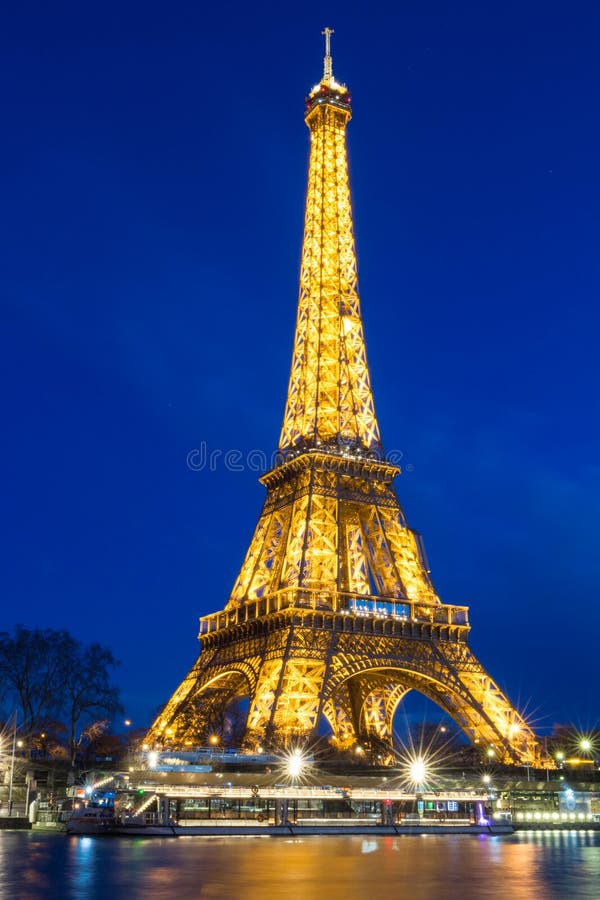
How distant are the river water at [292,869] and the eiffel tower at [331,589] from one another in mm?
15099

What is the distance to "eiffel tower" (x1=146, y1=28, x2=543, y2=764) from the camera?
53.3 meters

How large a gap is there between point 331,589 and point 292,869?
32904mm

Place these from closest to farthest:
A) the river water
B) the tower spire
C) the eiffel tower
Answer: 1. the river water
2. the eiffel tower
3. the tower spire

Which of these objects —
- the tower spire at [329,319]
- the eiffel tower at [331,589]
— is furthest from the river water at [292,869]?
the tower spire at [329,319]

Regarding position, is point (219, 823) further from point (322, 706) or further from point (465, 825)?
point (465, 825)

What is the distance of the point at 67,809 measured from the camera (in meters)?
49.8

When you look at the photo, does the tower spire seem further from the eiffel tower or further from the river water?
the river water

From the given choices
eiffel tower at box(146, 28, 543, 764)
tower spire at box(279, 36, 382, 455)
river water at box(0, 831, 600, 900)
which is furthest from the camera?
tower spire at box(279, 36, 382, 455)

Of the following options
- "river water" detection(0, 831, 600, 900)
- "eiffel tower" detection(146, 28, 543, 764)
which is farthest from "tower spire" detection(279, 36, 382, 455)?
"river water" detection(0, 831, 600, 900)

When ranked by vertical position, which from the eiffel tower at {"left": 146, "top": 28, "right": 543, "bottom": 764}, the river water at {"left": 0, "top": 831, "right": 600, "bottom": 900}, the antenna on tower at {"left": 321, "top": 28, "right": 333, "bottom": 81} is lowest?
the river water at {"left": 0, "top": 831, "right": 600, "bottom": 900}

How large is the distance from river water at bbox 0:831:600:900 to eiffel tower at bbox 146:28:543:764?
15099 millimetres

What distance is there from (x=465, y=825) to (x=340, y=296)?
3934cm

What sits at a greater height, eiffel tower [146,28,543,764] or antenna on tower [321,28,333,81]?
antenna on tower [321,28,333,81]

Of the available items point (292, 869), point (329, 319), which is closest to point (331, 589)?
point (329, 319)
